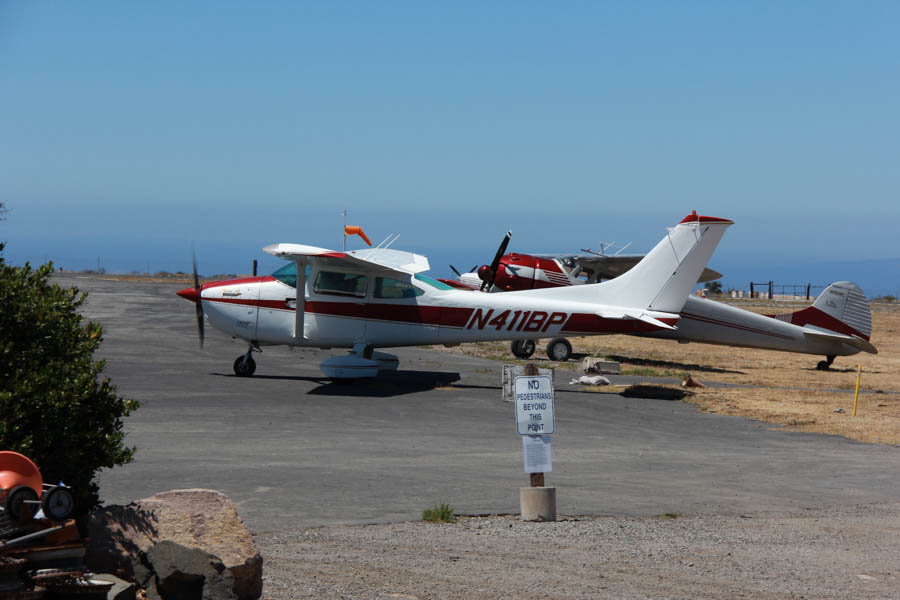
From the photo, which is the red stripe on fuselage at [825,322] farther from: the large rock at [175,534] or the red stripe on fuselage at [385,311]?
the large rock at [175,534]

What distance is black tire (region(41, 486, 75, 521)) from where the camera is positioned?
4.62 metres

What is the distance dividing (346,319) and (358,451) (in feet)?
26.2

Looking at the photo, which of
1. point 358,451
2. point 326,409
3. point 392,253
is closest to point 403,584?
point 358,451

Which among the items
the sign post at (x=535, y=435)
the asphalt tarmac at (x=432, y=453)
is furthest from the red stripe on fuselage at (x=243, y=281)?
the sign post at (x=535, y=435)

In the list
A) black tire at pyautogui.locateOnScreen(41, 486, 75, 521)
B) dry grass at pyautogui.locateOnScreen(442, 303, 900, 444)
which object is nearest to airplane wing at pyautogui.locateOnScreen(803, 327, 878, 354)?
dry grass at pyautogui.locateOnScreen(442, 303, 900, 444)

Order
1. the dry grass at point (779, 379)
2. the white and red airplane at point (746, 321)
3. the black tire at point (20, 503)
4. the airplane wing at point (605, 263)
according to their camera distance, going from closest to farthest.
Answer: the black tire at point (20, 503)
the dry grass at point (779, 379)
the white and red airplane at point (746, 321)
the airplane wing at point (605, 263)

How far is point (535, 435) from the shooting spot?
8945 millimetres

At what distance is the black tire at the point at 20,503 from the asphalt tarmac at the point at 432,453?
11.1ft

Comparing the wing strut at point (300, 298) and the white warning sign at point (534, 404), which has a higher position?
the wing strut at point (300, 298)

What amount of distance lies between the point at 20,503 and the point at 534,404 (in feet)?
17.7

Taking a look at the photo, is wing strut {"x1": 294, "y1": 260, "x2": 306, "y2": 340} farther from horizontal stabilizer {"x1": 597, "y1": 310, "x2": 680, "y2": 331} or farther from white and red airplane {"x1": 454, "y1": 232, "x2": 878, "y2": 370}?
white and red airplane {"x1": 454, "y1": 232, "x2": 878, "y2": 370}

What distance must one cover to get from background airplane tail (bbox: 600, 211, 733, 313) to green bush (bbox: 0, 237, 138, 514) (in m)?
15.8

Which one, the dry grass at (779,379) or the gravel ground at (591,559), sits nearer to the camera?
the gravel ground at (591,559)

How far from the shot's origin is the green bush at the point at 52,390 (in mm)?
5453
